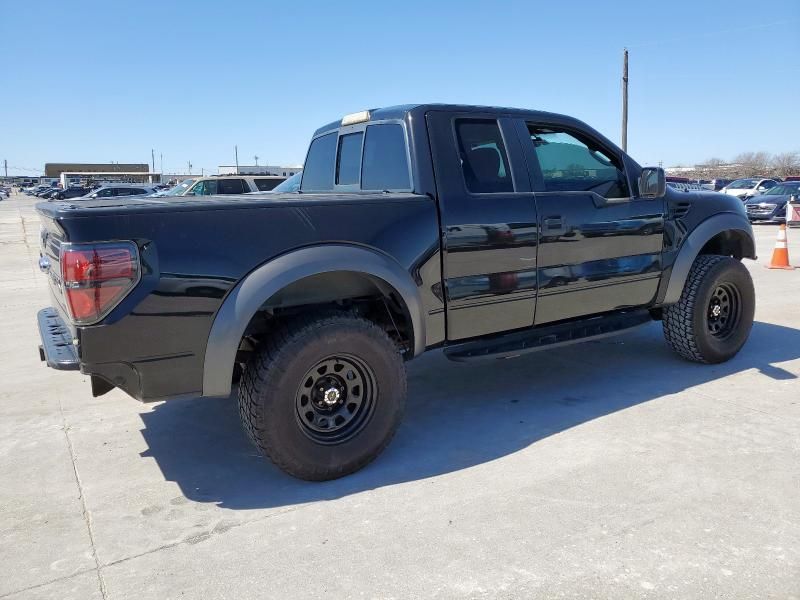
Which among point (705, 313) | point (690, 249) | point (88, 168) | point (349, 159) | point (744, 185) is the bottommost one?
point (705, 313)

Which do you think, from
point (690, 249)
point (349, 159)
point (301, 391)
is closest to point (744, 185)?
point (690, 249)

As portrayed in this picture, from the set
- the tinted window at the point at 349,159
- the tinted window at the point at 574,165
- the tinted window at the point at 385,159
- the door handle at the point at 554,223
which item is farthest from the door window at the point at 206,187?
the door handle at the point at 554,223

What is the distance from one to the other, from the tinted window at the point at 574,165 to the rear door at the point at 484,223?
229 mm

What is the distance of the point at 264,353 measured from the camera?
3186 mm

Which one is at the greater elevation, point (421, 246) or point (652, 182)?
point (652, 182)

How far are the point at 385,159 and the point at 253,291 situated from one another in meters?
1.52

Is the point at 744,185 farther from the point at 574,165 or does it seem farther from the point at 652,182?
the point at 574,165

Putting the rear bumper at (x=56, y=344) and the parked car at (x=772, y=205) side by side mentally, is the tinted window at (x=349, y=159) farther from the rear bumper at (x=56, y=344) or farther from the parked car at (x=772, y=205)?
the parked car at (x=772, y=205)

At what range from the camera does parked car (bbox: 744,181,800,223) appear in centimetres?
2070

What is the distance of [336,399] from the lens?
338cm

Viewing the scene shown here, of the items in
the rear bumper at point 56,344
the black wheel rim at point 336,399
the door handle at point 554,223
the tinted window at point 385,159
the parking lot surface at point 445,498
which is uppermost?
the tinted window at point 385,159

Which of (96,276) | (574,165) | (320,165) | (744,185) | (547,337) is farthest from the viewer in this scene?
(744,185)

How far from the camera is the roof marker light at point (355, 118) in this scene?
14.4 feet

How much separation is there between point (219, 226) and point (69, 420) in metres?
2.18
